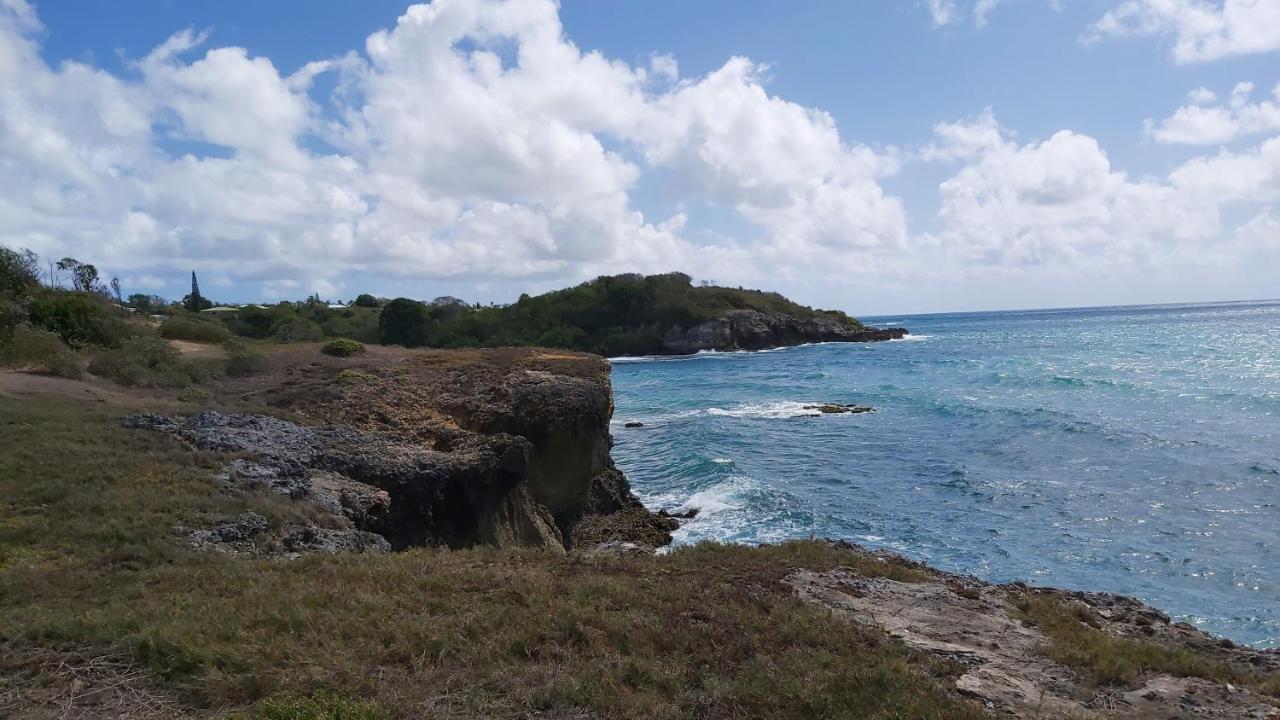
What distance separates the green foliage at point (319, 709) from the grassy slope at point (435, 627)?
0.03m

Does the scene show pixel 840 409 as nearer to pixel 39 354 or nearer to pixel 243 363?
pixel 243 363

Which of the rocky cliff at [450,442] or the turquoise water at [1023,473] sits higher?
the rocky cliff at [450,442]

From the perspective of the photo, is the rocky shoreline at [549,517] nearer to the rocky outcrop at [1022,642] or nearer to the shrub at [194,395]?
the rocky outcrop at [1022,642]

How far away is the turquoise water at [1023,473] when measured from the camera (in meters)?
16.5

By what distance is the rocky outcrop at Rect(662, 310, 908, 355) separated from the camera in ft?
331

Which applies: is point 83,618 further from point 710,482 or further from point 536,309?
point 536,309

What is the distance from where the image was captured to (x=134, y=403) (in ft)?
57.3

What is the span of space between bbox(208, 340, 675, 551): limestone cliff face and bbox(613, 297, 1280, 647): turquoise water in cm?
364

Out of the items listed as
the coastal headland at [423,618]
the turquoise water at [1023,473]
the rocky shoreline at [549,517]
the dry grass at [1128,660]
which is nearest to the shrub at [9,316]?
the rocky shoreline at [549,517]

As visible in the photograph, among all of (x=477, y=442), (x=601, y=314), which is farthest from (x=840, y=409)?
(x=601, y=314)

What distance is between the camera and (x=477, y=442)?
18.2 metres

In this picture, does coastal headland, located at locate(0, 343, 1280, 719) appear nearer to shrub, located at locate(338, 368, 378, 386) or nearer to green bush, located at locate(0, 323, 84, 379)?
green bush, located at locate(0, 323, 84, 379)

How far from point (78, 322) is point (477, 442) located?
19.2 meters

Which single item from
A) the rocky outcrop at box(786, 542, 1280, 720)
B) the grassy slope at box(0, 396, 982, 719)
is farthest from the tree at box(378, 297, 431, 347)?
the rocky outcrop at box(786, 542, 1280, 720)
